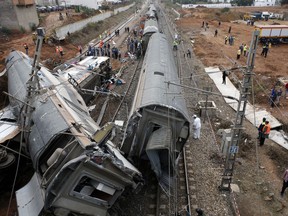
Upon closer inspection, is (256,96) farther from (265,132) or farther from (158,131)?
(158,131)

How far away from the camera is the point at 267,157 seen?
11.8m

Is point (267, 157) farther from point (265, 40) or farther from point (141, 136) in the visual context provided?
point (265, 40)

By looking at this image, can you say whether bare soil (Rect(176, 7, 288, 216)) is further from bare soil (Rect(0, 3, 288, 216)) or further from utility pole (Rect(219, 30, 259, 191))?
utility pole (Rect(219, 30, 259, 191))

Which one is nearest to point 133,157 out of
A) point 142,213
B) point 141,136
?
point 141,136

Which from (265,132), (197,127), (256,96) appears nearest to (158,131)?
(197,127)

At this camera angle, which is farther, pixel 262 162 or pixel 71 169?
pixel 262 162

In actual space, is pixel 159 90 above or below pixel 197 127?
above

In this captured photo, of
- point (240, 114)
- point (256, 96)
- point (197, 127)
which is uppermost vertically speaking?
point (240, 114)

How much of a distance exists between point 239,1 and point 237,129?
332 ft

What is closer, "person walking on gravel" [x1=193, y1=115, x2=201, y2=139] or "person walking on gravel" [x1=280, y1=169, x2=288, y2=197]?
"person walking on gravel" [x1=280, y1=169, x2=288, y2=197]

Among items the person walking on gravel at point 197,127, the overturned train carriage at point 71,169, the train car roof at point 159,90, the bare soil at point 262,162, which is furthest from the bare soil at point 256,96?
the train car roof at point 159,90

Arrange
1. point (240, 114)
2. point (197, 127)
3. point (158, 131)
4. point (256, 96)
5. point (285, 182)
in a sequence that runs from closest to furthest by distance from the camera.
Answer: point (240, 114) < point (158, 131) < point (285, 182) < point (197, 127) < point (256, 96)

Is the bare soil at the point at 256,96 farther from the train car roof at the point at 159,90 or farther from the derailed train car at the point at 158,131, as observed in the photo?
the train car roof at the point at 159,90

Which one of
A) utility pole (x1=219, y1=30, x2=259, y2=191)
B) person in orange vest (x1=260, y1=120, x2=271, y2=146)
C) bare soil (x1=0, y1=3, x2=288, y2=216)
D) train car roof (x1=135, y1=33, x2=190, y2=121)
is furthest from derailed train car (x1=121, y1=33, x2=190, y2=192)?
person in orange vest (x1=260, y1=120, x2=271, y2=146)
